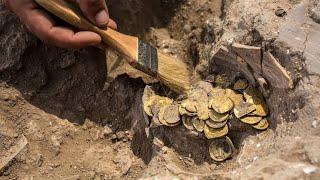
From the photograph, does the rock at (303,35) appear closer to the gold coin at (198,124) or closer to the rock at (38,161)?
the gold coin at (198,124)

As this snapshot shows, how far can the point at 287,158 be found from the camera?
1.70m

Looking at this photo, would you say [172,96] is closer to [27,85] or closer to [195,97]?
[195,97]

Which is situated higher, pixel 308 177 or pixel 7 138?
pixel 308 177

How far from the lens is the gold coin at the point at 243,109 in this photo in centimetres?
203

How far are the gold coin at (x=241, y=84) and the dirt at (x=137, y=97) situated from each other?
0.47ft

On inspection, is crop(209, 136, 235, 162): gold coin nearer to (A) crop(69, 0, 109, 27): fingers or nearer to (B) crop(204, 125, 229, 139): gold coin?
(B) crop(204, 125, 229, 139): gold coin

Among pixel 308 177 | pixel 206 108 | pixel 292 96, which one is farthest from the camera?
pixel 206 108

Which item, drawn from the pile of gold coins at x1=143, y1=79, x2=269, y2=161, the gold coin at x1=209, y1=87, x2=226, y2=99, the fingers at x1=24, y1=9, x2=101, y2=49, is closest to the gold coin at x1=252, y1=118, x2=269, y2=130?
the pile of gold coins at x1=143, y1=79, x2=269, y2=161

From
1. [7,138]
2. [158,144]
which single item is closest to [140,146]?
[158,144]

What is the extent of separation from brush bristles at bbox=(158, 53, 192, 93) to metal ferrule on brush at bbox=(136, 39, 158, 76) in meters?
→ 0.03

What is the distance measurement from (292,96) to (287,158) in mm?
317

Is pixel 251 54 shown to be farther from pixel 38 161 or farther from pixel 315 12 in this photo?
pixel 38 161

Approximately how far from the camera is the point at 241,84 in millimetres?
2168

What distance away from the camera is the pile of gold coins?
2035 millimetres
